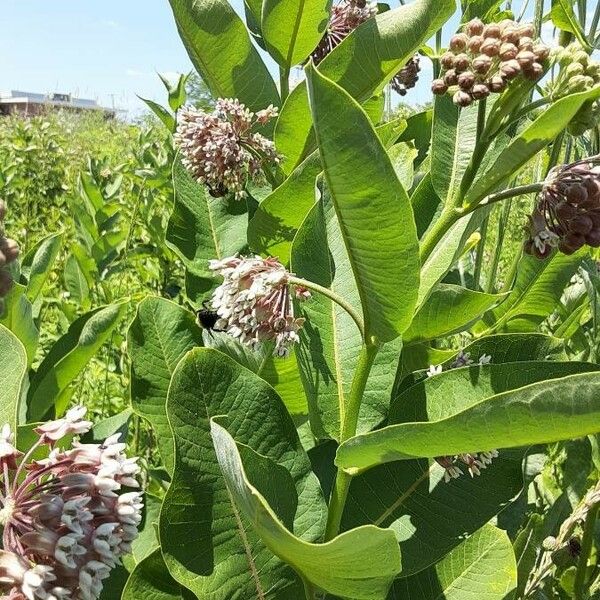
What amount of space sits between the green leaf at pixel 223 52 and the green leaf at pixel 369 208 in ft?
2.22

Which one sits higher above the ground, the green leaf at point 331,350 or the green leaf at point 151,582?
the green leaf at point 331,350

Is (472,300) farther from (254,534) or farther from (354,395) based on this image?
(254,534)

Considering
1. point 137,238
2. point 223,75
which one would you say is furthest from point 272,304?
point 137,238

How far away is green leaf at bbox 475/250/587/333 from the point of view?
173 cm

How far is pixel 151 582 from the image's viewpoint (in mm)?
1197

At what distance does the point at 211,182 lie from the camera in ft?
4.65

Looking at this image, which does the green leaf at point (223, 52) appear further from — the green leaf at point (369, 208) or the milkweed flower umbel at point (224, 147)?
the green leaf at point (369, 208)

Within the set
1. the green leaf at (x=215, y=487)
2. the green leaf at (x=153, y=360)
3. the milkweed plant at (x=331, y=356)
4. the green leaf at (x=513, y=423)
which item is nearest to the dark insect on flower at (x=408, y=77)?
the milkweed plant at (x=331, y=356)

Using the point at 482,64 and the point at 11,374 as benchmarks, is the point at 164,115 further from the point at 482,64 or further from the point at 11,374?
the point at 482,64

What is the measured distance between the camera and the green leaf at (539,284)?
5.68 feet

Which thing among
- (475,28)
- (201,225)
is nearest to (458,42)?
(475,28)

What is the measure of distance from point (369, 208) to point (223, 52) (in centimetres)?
72

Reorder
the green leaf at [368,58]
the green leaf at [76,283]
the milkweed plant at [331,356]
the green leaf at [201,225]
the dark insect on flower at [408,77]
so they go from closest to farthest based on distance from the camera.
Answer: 1. the milkweed plant at [331,356]
2. the green leaf at [368,58]
3. the green leaf at [201,225]
4. the dark insect on flower at [408,77]
5. the green leaf at [76,283]

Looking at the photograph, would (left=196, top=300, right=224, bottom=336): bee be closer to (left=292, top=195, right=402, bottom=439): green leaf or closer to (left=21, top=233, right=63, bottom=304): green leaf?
(left=292, top=195, right=402, bottom=439): green leaf
